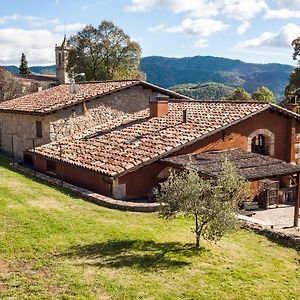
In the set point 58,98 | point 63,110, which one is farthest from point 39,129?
point 58,98

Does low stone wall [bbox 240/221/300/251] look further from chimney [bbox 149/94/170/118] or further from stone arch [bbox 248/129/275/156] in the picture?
chimney [bbox 149/94/170/118]

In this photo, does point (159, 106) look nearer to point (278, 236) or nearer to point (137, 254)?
point (278, 236)

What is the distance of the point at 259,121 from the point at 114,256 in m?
10.8

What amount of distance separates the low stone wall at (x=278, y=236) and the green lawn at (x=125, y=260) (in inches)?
11.8

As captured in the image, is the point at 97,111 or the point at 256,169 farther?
the point at 97,111

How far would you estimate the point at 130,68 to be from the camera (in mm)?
52156

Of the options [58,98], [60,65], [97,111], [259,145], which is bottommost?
[259,145]

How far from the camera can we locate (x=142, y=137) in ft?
55.1

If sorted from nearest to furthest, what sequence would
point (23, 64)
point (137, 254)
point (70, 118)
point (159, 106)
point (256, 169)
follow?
1. point (137, 254)
2. point (256, 169)
3. point (159, 106)
4. point (70, 118)
5. point (23, 64)

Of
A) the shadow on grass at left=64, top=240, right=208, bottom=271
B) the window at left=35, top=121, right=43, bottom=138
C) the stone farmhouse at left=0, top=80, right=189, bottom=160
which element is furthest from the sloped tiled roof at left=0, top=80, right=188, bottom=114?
the shadow on grass at left=64, top=240, right=208, bottom=271

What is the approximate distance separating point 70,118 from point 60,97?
237 cm

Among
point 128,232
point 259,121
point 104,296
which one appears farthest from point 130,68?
point 104,296

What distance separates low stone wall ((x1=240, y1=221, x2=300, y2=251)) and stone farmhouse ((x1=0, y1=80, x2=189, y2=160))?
11159mm

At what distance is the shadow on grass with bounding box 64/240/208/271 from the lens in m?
8.52
